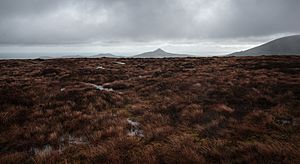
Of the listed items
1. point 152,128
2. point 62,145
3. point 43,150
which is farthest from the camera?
point 152,128

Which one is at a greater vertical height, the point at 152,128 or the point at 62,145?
the point at 152,128

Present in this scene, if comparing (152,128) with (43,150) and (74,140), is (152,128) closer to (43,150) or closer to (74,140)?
(74,140)

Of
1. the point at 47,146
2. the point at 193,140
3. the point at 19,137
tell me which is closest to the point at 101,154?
the point at 47,146

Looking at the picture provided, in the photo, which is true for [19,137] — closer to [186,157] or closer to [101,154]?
[101,154]

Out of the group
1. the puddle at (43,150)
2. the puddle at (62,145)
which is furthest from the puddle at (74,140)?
the puddle at (43,150)

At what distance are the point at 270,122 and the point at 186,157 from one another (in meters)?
4.02

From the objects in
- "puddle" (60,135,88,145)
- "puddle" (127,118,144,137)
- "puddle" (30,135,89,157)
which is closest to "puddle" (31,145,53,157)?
"puddle" (30,135,89,157)

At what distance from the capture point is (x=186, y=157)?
4602 millimetres

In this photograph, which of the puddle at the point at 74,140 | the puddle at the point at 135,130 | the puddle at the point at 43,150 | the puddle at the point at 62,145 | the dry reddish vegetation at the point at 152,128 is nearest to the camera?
the dry reddish vegetation at the point at 152,128

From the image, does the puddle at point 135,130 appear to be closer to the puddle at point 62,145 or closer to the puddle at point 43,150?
the puddle at point 62,145

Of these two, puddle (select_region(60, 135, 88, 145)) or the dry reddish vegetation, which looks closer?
the dry reddish vegetation

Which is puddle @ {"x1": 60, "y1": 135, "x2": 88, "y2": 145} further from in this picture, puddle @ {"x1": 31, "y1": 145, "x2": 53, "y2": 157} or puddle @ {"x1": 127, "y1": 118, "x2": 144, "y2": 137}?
puddle @ {"x1": 127, "y1": 118, "x2": 144, "y2": 137}

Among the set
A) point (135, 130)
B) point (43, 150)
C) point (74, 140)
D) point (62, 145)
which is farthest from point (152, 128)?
point (43, 150)

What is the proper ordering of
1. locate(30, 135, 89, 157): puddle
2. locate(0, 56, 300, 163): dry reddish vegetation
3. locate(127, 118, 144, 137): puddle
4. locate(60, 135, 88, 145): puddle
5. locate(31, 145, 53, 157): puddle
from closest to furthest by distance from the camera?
locate(0, 56, 300, 163): dry reddish vegetation < locate(31, 145, 53, 157): puddle < locate(30, 135, 89, 157): puddle < locate(60, 135, 88, 145): puddle < locate(127, 118, 144, 137): puddle
